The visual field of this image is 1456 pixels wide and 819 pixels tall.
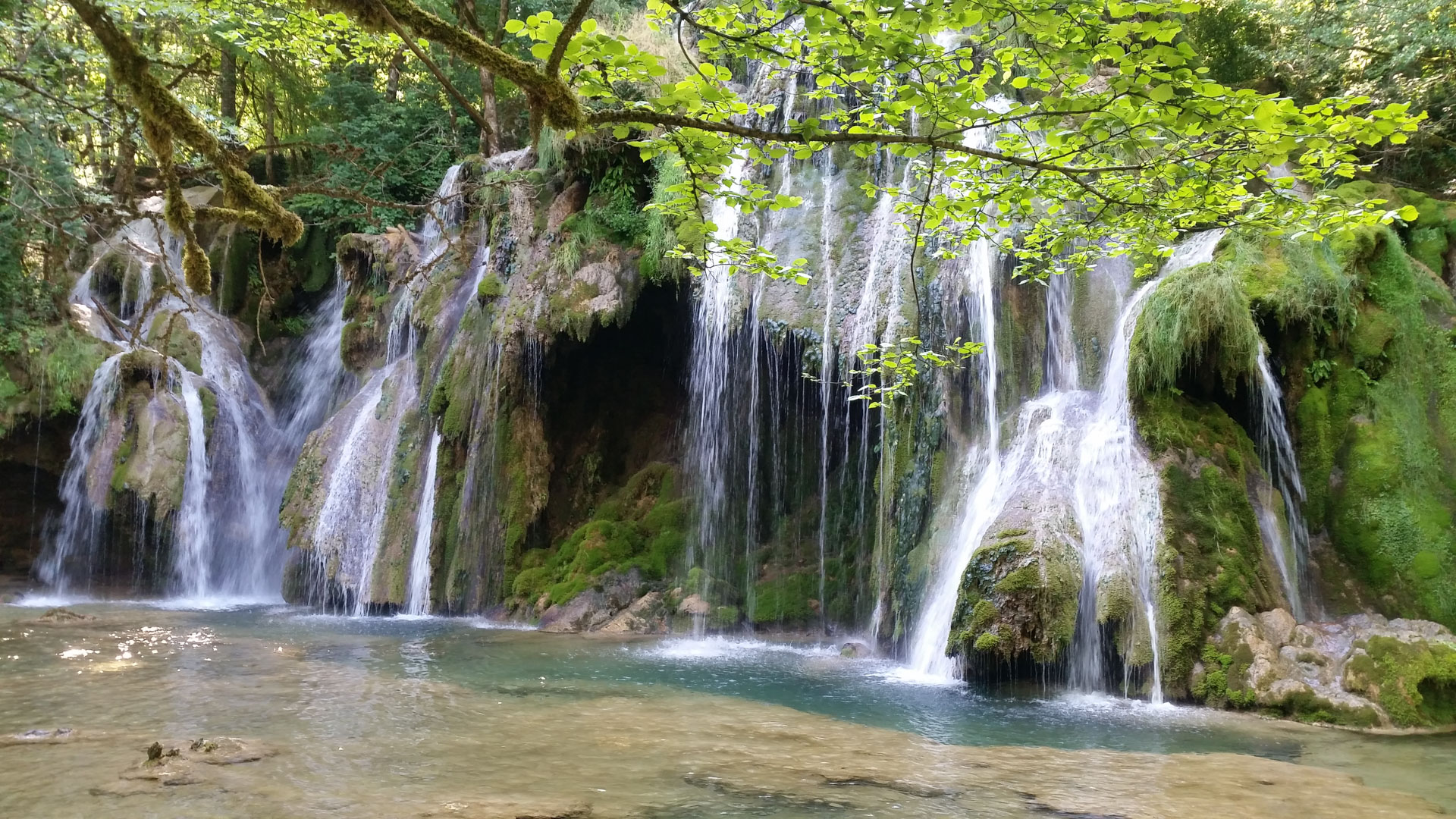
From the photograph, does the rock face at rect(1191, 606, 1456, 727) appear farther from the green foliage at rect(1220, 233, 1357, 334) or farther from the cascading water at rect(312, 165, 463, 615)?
the cascading water at rect(312, 165, 463, 615)

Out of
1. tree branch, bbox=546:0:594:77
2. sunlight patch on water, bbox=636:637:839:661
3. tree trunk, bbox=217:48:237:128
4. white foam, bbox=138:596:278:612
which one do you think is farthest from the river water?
tree trunk, bbox=217:48:237:128

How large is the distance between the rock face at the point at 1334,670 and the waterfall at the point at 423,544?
10.4 metres

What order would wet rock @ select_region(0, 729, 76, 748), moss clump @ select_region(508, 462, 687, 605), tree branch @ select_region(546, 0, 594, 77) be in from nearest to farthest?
tree branch @ select_region(546, 0, 594, 77) < wet rock @ select_region(0, 729, 76, 748) < moss clump @ select_region(508, 462, 687, 605)

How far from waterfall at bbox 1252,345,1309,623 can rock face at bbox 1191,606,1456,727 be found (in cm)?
76

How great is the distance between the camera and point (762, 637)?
469 inches

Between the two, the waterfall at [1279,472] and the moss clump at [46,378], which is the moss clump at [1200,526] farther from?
the moss clump at [46,378]

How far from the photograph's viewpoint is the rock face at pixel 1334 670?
22.0ft

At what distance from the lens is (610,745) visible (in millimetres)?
5215

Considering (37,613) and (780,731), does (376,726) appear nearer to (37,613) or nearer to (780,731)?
(780,731)

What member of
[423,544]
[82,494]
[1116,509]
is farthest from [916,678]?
[82,494]

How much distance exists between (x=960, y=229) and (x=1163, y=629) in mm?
5371

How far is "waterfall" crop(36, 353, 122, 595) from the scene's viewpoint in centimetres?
1552

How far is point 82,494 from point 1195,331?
55.5 ft

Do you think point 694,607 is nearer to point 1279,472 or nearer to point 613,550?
point 613,550
